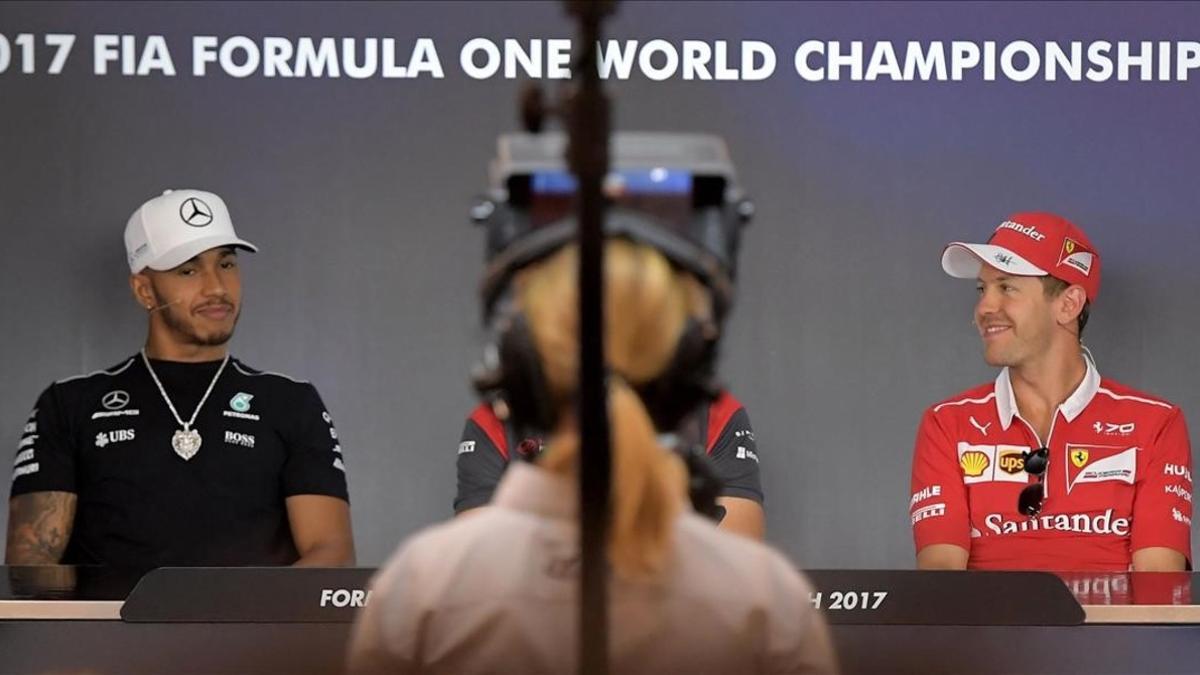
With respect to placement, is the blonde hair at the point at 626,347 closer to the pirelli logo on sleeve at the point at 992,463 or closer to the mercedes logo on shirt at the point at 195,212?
the pirelli logo on sleeve at the point at 992,463

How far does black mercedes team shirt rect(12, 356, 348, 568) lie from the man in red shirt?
113 centimetres

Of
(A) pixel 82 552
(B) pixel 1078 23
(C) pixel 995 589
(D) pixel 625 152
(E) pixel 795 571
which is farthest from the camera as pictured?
(B) pixel 1078 23

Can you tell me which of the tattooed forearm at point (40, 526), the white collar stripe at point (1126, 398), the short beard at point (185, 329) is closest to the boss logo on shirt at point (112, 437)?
the tattooed forearm at point (40, 526)

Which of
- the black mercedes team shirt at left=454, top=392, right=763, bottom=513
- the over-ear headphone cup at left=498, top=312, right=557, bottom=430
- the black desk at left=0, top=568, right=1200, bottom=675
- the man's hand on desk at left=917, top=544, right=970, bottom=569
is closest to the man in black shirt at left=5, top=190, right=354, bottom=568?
the black mercedes team shirt at left=454, top=392, right=763, bottom=513

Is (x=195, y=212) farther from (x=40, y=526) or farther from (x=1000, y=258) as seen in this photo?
(x=1000, y=258)

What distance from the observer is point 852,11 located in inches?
153

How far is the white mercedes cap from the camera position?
11.3ft

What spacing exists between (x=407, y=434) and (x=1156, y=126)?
177 cm

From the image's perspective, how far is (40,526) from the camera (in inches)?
128

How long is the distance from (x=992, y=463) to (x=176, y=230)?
5.26ft

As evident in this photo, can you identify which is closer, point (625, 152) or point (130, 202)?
point (625, 152)

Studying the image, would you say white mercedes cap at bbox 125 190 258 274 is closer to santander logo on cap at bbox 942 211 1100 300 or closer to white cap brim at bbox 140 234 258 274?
white cap brim at bbox 140 234 258 274

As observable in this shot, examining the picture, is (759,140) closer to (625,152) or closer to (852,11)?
(852,11)

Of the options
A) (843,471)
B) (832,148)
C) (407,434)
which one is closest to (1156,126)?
(832,148)
